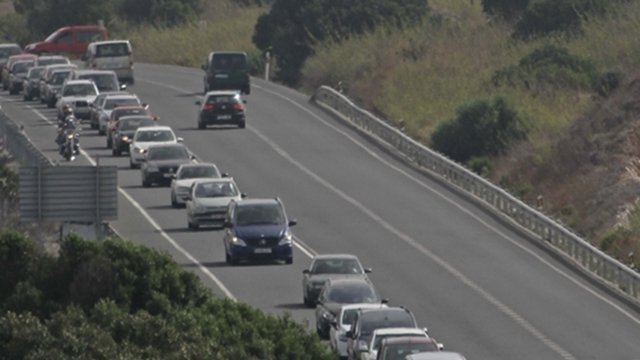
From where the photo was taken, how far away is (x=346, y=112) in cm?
8794

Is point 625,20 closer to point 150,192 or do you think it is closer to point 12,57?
point 12,57

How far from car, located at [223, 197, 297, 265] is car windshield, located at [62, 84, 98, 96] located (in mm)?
31062

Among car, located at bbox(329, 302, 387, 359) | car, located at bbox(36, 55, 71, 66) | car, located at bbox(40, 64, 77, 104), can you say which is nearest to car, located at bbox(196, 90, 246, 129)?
car, located at bbox(40, 64, 77, 104)

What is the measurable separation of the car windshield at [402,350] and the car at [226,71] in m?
53.7

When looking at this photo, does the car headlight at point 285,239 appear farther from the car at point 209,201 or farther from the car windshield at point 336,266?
the car at point 209,201

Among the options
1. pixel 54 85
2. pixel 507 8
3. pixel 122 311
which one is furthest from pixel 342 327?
pixel 507 8

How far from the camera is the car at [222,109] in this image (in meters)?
84.1

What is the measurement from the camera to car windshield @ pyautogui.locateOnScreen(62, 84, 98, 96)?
90125 mm

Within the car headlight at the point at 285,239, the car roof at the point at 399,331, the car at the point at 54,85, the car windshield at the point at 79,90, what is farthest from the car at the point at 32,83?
the car roof at the point at 399,331

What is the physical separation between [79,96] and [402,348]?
161ft

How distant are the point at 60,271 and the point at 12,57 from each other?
241 ft

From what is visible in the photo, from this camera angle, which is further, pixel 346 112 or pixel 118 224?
pixel 346 112

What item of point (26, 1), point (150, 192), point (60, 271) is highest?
point (60, 271)

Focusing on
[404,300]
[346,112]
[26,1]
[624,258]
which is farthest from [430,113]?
[26,1]
